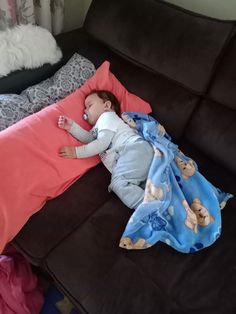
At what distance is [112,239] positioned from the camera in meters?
1.10

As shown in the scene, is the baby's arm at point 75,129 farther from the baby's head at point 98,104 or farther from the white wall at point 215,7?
the white wall at point 215,7

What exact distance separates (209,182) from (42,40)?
111 cm

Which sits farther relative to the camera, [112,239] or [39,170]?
[39,170]

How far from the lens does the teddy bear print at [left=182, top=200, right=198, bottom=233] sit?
1122 millimetres

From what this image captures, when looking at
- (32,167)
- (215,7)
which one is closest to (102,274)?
(32,167)

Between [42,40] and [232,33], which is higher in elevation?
[232,33]

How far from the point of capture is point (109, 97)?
148 cm

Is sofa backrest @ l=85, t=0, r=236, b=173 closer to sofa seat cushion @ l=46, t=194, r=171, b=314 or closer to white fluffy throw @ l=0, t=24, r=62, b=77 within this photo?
white fluffy throw @ l=0, t=24, r=62, b=77

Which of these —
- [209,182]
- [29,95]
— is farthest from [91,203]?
[29,95]

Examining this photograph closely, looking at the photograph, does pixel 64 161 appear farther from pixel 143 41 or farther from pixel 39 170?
pixel 143 41

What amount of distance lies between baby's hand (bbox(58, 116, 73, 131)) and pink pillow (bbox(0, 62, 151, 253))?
21 mm

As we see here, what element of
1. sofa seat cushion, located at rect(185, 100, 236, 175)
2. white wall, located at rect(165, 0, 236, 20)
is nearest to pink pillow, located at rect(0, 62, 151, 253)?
sofa seat cushion, located at rect(185, 100, 236, 175)

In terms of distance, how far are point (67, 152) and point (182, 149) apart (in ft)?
1.94

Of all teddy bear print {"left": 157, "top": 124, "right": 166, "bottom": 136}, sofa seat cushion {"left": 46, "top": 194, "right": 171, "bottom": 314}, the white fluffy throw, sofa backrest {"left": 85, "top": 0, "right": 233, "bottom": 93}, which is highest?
sofa backrest {"left": 85, "top": 0, "right": 233, "bottom": 93}
